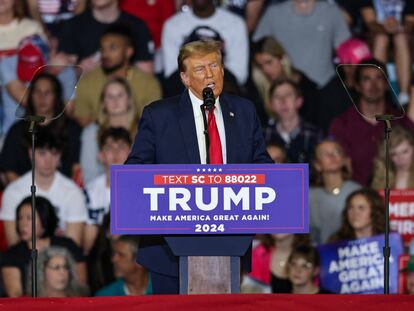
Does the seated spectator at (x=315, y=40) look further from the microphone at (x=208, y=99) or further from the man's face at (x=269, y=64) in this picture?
the microphone at (x=208, y=99)

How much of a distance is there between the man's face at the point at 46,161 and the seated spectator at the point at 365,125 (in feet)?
6.01


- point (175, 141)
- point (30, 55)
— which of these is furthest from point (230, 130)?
point (30, 55)

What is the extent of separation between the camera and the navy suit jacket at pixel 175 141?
18.7ft

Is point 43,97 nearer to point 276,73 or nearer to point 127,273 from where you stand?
point 127,273

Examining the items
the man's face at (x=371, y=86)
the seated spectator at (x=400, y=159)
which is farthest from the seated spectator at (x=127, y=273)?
the man's face at (x=371, y=86)

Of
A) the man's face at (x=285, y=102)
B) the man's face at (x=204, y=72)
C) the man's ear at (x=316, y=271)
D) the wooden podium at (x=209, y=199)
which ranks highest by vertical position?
the man's face at (x=285, y=102)

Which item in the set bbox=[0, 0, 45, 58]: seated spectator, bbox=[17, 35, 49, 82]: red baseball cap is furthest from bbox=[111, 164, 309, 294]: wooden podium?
bbox=[0, 0, 45, 58]: seated spectator

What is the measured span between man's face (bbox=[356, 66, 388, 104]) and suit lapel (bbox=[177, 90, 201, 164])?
3.27 meters

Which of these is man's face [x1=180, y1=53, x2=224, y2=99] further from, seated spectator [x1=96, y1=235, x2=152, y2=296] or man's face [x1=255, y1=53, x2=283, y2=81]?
man's face [x1=255, y1=53, x2=283, y2=81]

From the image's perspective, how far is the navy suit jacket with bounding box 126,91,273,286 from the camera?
5699 millimetres

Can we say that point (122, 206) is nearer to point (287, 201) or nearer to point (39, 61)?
point (287, 201)

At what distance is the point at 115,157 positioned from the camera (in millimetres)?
8812

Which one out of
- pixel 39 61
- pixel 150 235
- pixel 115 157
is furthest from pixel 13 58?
pixel 150 235

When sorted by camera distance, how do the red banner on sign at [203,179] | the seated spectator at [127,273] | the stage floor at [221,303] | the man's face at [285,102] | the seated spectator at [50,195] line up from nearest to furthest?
the stage floor at [221,303] < the red banner on sign at [203,179] < the seated spectator at [127,273] < the seated spectator at [50,195] < the man's face at [285,102]
